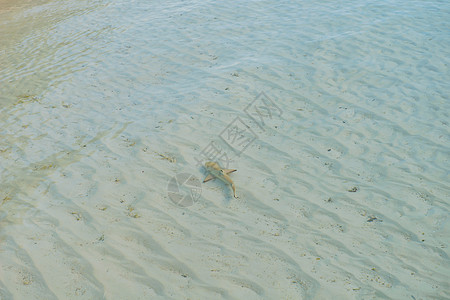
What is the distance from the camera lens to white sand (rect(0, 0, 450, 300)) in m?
2.62

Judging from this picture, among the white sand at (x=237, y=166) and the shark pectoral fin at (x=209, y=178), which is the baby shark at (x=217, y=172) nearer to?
the shark pectoral fin at (x=209, y=178)

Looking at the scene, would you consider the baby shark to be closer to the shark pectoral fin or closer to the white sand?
the shark pectoral fin

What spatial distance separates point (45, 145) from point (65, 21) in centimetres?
599

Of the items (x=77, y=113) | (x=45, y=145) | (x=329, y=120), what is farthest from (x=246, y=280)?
(x=77, y=113)

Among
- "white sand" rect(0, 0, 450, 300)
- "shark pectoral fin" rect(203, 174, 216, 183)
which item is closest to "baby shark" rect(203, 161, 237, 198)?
"shark pectoral fin" rect(203, 174, 216, 183)

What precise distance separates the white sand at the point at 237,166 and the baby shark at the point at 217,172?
120 mm

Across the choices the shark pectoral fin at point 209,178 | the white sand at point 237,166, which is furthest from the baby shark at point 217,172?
the white sand at point 237,166

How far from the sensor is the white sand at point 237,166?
2.62 metres

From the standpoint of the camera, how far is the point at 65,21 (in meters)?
8.89

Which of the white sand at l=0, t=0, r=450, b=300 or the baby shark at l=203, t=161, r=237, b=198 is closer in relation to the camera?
the white sand at l=0, t=0, r=450, b=300

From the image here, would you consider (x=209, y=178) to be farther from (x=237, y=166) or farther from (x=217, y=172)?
(x=237, y=166)

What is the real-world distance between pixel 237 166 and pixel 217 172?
0.27m

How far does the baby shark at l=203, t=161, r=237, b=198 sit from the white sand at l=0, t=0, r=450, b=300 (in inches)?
4.7

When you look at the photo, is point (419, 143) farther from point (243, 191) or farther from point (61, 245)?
point (61, 245)
